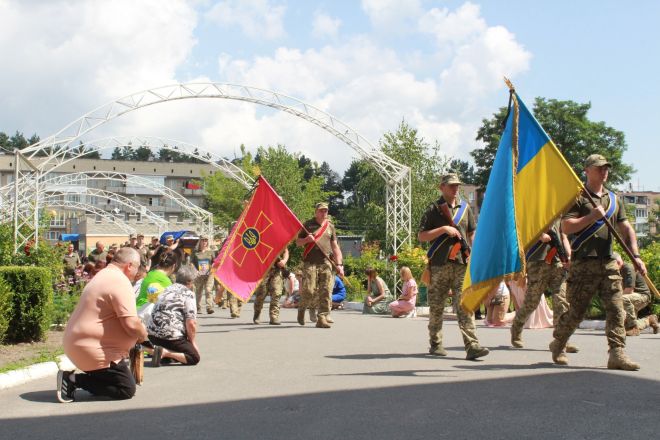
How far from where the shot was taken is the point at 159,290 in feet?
34.0

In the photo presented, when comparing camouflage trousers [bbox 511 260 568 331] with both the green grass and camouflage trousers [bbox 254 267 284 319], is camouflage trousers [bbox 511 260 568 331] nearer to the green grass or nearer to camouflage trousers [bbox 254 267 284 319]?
the green grass

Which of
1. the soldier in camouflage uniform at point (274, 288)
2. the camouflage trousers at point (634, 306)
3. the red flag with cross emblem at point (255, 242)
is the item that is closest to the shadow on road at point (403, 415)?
the camouflage trousers at point (634, 306)

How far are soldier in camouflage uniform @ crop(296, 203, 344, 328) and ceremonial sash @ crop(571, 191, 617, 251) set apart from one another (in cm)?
691

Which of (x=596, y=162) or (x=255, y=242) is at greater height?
(x=596, y=162)

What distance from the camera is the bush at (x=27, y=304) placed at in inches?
458

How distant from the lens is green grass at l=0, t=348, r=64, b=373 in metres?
9.02

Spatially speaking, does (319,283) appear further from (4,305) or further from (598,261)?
(598,261)

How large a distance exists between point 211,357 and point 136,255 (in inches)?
137

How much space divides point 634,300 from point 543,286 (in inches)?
122

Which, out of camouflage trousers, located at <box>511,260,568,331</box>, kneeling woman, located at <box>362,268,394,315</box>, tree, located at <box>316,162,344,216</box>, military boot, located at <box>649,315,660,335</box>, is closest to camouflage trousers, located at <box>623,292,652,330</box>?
military boot, located at <box>649,315,660,335</box>

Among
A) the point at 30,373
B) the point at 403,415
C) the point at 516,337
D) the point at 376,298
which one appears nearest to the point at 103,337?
the point at 30,373

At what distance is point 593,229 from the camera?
8609 millimetres

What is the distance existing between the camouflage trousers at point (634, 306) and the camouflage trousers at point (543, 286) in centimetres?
248

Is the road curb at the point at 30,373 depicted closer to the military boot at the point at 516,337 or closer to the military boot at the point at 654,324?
the military boot at the point at 516,337
